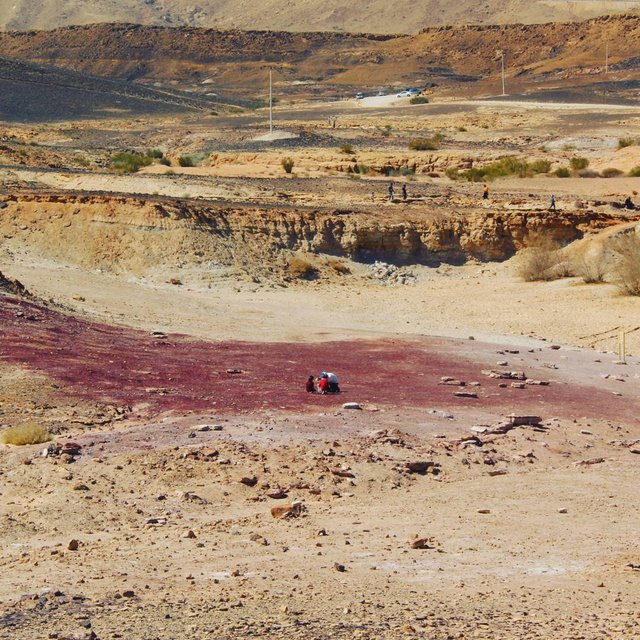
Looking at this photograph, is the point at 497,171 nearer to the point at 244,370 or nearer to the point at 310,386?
the point at 244,370

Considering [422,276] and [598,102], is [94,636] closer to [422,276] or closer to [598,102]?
[422,276]

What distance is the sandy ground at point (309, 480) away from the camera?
1004 centimetres

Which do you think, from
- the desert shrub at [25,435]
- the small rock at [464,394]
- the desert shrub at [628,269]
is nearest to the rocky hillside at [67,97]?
the desert shrub at [628,269]

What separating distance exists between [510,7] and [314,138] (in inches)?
4288

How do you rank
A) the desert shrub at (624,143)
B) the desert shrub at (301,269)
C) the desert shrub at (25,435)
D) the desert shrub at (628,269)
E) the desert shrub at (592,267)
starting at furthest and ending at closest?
the desert shrub at (624,143)
the desert shrub at (301,269)
the desert shrub at (592,267)
the desert shrub at (628,269)
the desert shrub at (25,435)

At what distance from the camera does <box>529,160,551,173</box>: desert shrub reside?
2023 inches

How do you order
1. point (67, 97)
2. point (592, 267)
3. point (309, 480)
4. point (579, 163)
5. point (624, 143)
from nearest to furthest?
point (309, 480)
point (592, 267)
point (579, 163)
point (624, 143)
point (67, 97)

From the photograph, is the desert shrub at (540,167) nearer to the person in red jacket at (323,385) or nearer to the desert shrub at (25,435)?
the person in red jacket at (323,385)

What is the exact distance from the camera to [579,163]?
52.1 m

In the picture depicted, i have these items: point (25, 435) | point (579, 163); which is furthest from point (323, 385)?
point (579, 163)

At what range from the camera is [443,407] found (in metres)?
18.8

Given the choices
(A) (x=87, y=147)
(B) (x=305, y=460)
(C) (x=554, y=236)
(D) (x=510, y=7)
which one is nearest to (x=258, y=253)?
(C) (x=554, y=236)

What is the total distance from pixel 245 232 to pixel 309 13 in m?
144

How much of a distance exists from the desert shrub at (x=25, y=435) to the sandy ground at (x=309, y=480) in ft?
0.72
